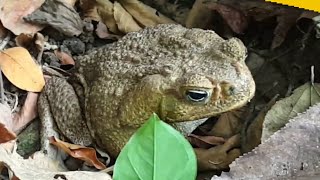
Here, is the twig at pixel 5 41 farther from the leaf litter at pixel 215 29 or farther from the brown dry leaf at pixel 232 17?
the brown dry leaf at pixel 232 17

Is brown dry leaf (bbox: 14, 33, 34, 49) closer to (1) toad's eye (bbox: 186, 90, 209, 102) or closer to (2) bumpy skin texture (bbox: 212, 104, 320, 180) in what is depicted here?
(1) toad's eye (bbox: 186, 90, 209, 102)

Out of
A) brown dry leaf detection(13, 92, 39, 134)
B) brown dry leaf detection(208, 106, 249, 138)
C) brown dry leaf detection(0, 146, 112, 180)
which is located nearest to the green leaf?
brown dry leaf detection(0, 146, 112, 180)

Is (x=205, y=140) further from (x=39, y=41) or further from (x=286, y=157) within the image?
(x=39, y=41)

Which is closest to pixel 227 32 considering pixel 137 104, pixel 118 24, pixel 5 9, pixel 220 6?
pixel 220 6

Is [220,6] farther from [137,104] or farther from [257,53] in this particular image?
[137,104]

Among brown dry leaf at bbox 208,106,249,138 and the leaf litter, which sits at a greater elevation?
the leaf litter

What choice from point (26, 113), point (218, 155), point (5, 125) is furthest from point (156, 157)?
point (26, 113)
